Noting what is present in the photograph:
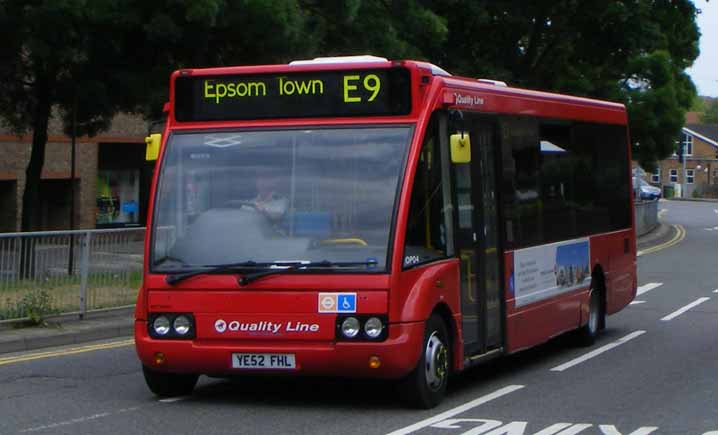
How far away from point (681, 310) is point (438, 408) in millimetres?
10306

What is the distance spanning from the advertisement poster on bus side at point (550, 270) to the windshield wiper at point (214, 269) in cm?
313

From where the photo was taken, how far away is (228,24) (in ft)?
74.9

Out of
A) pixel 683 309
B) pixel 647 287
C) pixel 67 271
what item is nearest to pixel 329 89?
pixel 67 271

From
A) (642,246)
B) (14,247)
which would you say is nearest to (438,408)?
(14,247)

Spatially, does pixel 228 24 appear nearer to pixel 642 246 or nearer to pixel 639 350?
pixel 639 350

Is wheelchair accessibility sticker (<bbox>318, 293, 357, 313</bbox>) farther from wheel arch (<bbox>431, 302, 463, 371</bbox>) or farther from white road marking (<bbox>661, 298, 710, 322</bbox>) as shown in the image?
white road marking (<bbox>661, 298, 710, 322</bbox>)

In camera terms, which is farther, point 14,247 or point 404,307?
point 14,247

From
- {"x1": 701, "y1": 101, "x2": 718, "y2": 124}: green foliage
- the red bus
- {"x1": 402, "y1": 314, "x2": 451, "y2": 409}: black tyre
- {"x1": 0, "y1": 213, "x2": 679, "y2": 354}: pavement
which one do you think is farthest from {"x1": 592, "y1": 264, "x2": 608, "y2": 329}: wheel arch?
{"x1": 701, "y1": 101, "x2": 718, "y2": 124}: green foliage

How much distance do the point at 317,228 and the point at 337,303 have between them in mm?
620

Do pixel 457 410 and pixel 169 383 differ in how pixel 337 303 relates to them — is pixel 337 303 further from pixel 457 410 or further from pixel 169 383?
pixel 169 383

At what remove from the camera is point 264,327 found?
10.0 meters

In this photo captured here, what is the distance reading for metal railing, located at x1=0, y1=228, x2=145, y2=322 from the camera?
15.6 metres

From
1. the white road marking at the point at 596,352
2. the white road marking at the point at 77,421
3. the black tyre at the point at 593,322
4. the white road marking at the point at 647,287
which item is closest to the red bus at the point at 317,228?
the white road marking at the point at 77,421

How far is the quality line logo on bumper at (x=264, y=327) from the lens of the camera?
9.93 m
